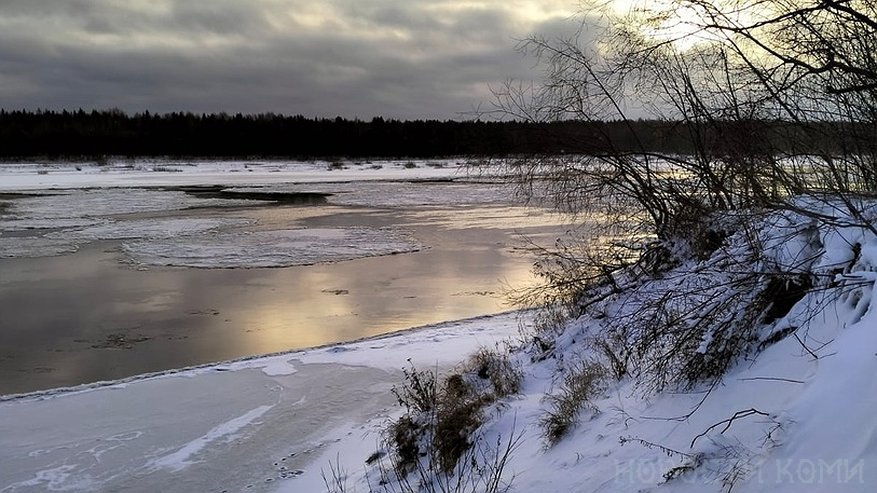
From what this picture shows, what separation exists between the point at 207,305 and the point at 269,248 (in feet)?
19.0

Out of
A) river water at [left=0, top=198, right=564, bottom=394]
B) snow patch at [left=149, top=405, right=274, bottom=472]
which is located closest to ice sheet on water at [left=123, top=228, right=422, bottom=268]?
river water at [left=0, top=198, right=564, bottom=394]

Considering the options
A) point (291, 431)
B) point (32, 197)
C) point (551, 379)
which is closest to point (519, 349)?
point (551, 379)

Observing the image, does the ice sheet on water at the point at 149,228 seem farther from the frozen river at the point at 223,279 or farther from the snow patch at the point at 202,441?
the snow patch at the point at 202,441

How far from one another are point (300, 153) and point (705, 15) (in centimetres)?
9218

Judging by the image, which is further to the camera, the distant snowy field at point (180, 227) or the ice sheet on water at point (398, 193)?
the ice sheet on water at point (398, 193)

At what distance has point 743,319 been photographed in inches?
166

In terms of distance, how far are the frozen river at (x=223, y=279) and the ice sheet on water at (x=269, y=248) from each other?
6 centimetres

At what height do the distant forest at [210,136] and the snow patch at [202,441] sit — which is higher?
the distant forest at [210,136]

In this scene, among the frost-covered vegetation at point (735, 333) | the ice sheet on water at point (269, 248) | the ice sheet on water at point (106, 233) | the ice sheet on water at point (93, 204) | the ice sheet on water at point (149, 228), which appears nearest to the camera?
the frost-covered vegetation at point (735, 333)

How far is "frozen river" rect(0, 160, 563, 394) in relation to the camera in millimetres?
9320

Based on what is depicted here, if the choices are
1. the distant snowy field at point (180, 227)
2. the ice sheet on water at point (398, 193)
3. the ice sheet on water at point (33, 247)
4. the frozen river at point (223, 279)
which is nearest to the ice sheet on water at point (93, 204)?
the distant snowy field at point (180, 227)

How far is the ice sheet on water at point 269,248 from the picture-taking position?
51.3 ft

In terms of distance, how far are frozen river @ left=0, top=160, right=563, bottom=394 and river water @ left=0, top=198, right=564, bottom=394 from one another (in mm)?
34

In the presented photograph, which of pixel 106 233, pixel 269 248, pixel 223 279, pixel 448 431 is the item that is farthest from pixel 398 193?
pixel 448 431
